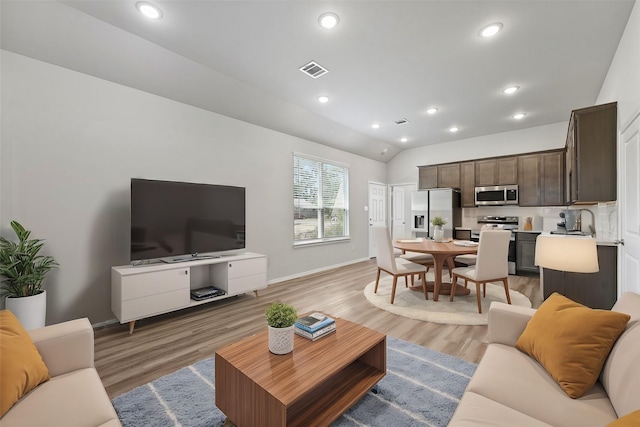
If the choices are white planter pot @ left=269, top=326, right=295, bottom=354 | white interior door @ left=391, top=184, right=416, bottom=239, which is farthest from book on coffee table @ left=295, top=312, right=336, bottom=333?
white interior door @ left=391, top=184, right=416, bottom=239

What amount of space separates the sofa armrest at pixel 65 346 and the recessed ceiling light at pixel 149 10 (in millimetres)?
2393

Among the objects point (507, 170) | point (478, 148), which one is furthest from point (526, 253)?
point (478, 148)

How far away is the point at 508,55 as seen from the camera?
2900mm

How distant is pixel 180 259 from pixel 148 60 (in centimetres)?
224

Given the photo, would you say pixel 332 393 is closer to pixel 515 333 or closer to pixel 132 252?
pixel 515 333

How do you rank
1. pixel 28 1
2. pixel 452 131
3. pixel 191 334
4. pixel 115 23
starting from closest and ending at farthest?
pixel 28 1, pixel 115 23, pixel 191 334, pixel 452 131

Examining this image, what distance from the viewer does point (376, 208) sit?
7.01 meters

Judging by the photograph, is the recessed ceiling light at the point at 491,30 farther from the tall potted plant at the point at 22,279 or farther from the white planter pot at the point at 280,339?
the tall potted plant at the point at 22,279

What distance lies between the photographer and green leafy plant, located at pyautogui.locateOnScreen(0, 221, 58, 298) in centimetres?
219

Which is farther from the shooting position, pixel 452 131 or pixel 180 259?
pixel 452 131

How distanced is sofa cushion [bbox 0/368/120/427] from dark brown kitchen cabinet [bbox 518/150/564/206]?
6.56 meters

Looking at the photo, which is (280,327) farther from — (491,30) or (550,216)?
(550,216)

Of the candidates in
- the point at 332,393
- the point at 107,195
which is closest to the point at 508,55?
the point at 332,393

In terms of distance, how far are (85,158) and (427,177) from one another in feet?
20.8
